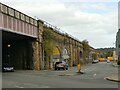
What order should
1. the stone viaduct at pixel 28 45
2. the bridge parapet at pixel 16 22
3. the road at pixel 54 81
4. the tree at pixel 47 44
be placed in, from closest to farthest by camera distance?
1. the road at pixel 54 81
2. the bridge parapet at pixel 16 22
3. the stone viaduct at pixel 28 45
4. the tree at pixel 47 44

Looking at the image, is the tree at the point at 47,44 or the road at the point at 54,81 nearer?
the road at the point at 54,81

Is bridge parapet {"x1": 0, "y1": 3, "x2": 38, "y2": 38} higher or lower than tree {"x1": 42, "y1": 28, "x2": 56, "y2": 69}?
higher

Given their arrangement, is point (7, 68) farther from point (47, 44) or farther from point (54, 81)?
point (54, 81)

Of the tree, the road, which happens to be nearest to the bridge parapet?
the tree

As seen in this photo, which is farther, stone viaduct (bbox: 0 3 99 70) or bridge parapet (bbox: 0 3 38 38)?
stone viaduct (bbox: 0 3 99 70)

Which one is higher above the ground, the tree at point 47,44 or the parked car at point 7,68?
the tree at point 47,44

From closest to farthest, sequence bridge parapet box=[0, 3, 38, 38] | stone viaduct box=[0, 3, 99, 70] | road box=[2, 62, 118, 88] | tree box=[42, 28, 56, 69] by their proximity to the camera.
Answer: road box=[2, 62, 118, 88], bridge parapet box=[0, 3, 38, 38], stone viaduct box=[0, 3, 99, 70], tree box=[42, 28, 56, 69]

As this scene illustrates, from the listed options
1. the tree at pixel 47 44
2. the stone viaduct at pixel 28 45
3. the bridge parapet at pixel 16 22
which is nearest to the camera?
the bridge parapet at pixel 16 22

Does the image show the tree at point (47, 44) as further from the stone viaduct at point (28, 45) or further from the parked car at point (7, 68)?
the parked car at point (7, 68)

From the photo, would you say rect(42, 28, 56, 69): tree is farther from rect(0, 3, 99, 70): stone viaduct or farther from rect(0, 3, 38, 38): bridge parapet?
rect(0, 3, 38, 38): bridge parapet

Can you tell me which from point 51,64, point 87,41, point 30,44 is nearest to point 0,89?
point 30,44

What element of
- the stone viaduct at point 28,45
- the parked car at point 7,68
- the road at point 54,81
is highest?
the stone viaduct at point 28,45

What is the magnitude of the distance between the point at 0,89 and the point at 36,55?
3270 centimetres

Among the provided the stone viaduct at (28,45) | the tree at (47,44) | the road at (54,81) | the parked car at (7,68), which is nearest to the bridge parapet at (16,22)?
the stone viaduct at (28,45)
